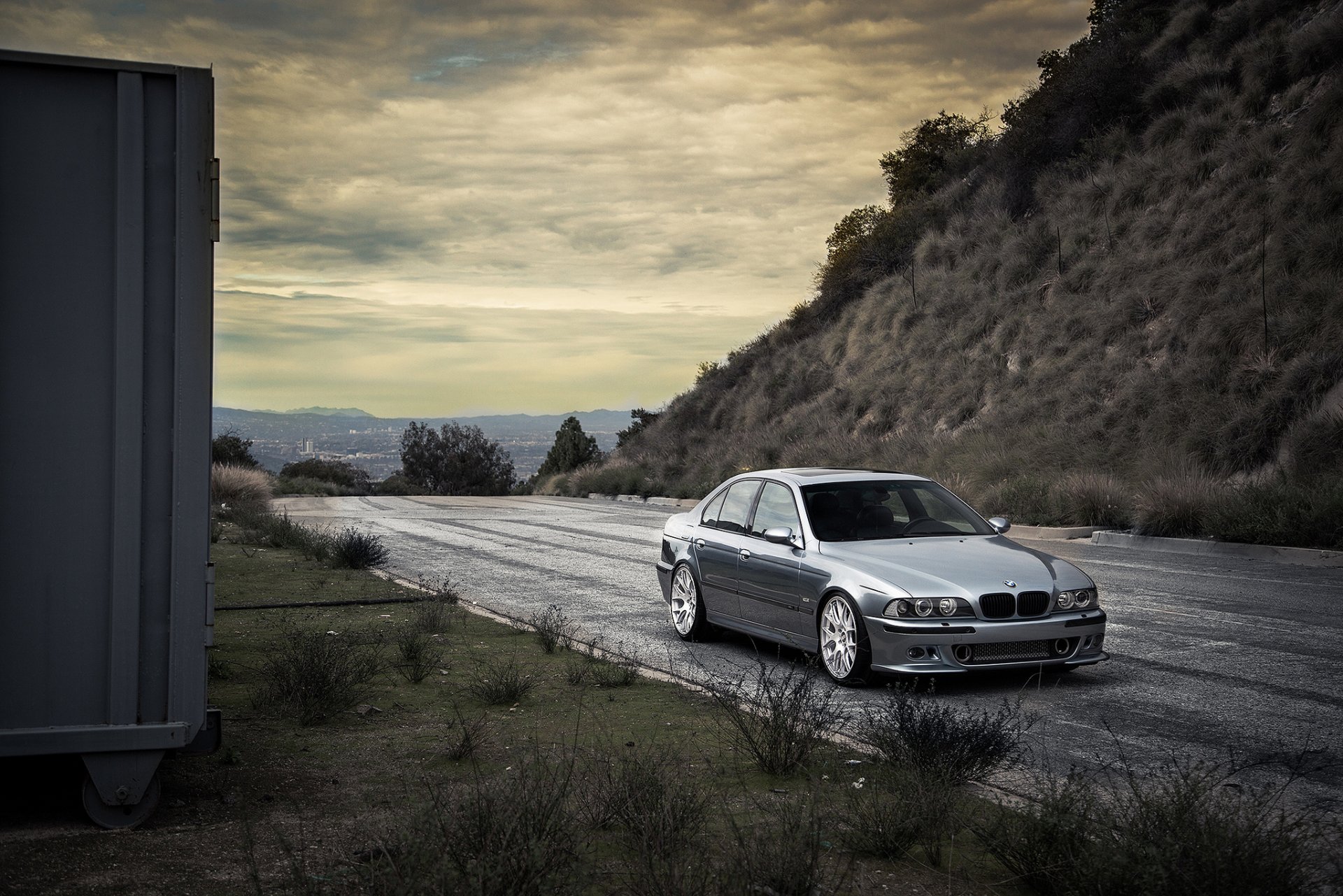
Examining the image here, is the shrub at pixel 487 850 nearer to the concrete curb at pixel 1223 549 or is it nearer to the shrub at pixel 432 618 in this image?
the shrub at pixel 432 618

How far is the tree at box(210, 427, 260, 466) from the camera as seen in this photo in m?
44.4

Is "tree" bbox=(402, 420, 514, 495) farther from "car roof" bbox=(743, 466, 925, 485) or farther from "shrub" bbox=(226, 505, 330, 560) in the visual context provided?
"car roof" bbox=(743, 466, 925, 485)

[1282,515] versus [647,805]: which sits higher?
[1282,515]

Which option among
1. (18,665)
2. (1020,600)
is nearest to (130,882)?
(18,665)

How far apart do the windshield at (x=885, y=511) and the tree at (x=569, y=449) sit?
53.6m

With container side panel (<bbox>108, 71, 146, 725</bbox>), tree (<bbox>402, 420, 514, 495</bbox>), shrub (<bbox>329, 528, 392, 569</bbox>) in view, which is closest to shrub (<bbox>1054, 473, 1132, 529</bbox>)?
shrub (<bbox>329, 528, 392, 569</bbox>)

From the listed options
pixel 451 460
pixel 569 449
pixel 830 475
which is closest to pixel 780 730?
pixel 830 475

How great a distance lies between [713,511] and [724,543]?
60cm

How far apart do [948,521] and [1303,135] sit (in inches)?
924

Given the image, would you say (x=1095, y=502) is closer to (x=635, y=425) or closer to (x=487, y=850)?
(x=487, y=850)

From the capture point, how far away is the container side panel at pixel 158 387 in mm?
4930

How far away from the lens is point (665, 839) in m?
4.23

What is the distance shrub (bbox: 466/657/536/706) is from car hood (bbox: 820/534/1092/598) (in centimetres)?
243

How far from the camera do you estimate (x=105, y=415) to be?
490cm
